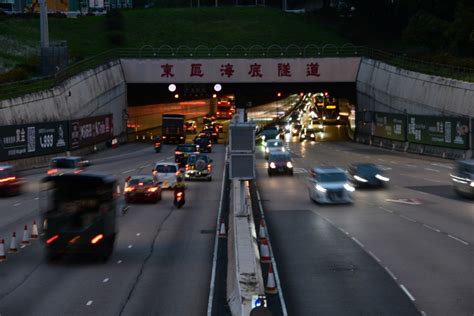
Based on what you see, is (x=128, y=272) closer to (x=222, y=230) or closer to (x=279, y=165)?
(x=222, y=230)

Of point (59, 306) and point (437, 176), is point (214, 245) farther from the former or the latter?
point (437, 176)

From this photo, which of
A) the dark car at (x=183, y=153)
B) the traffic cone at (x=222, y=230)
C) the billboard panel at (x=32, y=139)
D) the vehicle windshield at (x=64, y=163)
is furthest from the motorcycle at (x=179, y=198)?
the dark car at (x=183, y=153)

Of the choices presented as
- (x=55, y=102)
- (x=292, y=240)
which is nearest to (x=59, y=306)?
(x=292, y=240)

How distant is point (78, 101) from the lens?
8538 cm

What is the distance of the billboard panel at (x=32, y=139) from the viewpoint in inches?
2547

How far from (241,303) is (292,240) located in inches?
573

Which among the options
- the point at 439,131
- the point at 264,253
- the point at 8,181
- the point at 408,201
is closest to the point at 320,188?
the point at 408,201

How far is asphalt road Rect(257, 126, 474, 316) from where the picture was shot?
24188mm

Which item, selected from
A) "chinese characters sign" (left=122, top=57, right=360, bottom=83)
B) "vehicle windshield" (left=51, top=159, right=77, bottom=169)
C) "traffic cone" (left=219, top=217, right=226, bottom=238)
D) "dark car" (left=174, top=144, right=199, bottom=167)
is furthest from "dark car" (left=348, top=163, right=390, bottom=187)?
"chinese characters sign" (left=122, top=57, right=360, bottom=83)

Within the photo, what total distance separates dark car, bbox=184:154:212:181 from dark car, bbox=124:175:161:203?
532 inches

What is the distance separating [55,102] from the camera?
78375 millimetres

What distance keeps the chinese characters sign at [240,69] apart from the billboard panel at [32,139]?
83.7ft

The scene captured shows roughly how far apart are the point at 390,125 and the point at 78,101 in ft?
95.1

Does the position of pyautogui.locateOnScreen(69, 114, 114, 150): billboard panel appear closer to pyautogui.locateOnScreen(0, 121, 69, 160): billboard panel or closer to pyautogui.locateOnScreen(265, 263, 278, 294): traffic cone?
pyautogui.locateOnScreen(0, 121, 69, 160): billboard panel
